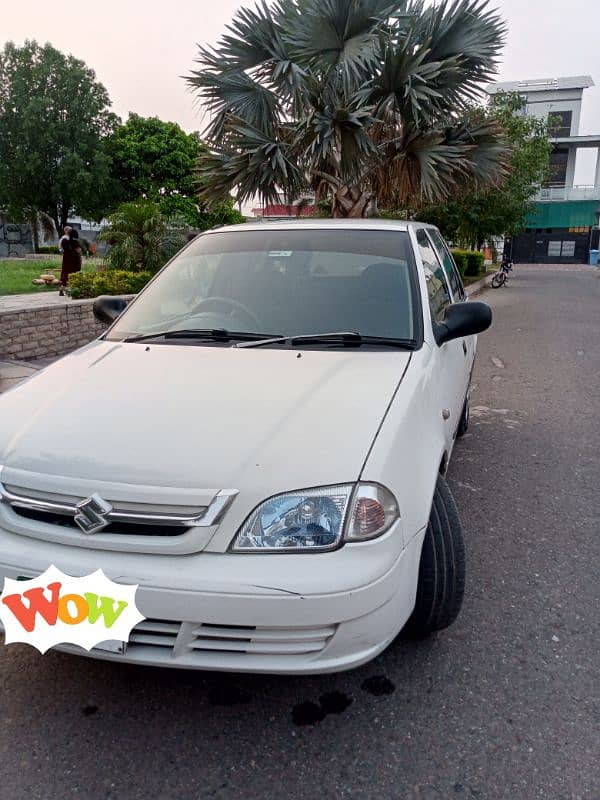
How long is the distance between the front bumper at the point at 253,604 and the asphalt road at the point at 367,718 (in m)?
0.37

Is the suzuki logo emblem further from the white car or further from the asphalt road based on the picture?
the asphalt road

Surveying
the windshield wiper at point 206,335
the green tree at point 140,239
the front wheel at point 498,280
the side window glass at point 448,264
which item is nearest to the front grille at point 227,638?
the windshield wiper at point 206,335

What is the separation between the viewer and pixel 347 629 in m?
1.79

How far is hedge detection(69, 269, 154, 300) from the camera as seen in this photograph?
9781 mm

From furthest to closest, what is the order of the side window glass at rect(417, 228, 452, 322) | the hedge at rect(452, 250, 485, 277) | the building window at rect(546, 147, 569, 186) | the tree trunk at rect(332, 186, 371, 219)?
the building window at rect(546, 147, 569, 186)
the hedge at rect(452, 250, 485, 277)
the tree trunk at rect(332, 186, 371, 219)
the side window glass at rect(417, 228, 452, 322)

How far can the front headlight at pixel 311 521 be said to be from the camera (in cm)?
180

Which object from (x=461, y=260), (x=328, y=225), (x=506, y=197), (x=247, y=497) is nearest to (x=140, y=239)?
(x=328, y=225)

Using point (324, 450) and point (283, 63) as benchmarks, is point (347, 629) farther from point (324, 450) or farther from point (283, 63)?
point (283, 63)

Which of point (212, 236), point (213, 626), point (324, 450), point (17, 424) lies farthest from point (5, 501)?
point (212, 236)

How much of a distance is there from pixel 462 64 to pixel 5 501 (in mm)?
11640

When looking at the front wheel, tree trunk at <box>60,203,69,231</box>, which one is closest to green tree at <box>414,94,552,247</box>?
the front wheel

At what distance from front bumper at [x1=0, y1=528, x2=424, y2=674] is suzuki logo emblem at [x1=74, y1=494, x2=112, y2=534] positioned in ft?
0.26

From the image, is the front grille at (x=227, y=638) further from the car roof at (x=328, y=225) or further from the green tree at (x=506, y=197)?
the green tree at (x=506, y=197)

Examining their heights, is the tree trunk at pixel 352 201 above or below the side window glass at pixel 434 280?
above
